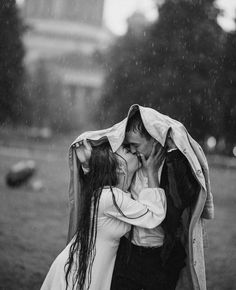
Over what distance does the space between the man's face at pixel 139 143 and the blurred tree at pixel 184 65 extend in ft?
23.5

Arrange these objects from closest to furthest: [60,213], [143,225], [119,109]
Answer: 1. [143,225]
2. [60,213]
3. [119,109]

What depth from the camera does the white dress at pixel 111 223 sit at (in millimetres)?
2617

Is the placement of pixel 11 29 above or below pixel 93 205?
above

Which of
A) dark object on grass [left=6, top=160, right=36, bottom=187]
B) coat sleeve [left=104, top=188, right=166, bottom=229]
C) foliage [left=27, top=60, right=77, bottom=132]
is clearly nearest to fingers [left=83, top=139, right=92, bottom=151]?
coat sleeve [left=104, top=188, right=166, bottom=229]

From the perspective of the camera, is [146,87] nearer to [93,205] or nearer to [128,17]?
[128,17]

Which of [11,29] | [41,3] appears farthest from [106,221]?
[41,3]

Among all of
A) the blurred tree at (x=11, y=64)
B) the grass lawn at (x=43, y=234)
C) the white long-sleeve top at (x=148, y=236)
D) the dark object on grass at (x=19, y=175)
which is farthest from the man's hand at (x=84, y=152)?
the dark object on grass at (x=19, y=175)

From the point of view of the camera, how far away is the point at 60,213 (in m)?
9.71

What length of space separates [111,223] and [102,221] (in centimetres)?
5

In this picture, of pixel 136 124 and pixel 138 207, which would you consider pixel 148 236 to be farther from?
pixel 136 124

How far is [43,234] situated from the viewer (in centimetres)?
776

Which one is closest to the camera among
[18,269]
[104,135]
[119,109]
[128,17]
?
[104,135]

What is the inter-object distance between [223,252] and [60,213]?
375cm

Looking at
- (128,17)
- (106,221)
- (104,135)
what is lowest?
(106,221)
